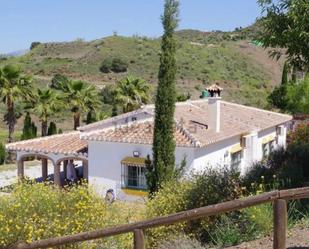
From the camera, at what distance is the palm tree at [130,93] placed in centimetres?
3344

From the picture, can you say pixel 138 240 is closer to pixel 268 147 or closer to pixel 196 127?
pixel 196 127

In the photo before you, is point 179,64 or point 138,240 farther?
point 179,64

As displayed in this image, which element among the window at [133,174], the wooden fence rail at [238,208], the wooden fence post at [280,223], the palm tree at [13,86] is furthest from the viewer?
the palm tree at [13,86]

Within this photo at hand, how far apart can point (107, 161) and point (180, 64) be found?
51.8m

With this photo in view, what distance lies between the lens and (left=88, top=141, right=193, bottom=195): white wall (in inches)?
858

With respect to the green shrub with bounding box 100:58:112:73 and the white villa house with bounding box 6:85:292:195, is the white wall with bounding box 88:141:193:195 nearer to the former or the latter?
the white villa house with bounding box 6:85:292:195

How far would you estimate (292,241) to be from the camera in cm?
702

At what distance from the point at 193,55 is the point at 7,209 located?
225ft

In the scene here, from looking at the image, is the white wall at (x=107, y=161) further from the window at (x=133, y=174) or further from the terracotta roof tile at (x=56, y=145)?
the terracotta roof tile at (x=56, y=145)

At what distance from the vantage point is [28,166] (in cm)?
3253

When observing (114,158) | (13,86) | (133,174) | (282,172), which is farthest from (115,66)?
(282,172)

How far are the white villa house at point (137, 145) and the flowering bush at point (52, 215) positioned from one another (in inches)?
373

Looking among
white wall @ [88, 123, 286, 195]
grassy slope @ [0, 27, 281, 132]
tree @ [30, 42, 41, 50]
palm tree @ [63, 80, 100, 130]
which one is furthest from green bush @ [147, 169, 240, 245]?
tree @ [30, 42, 41, 50]

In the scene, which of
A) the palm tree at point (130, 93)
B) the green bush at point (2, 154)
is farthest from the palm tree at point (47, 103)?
the palm tree at point (130, 93)
